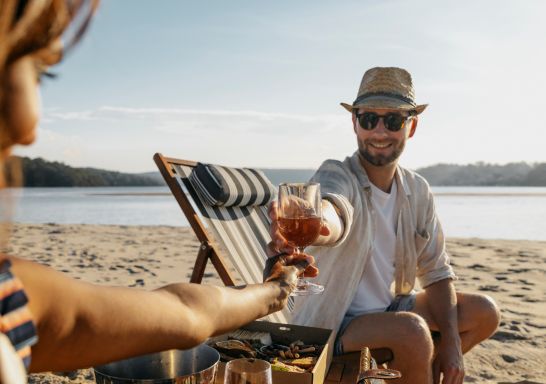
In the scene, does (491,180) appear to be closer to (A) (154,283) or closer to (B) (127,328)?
(A) (154,283)

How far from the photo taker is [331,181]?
3121 mm

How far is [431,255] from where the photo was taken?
353cm

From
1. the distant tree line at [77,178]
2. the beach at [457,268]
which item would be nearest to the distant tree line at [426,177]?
the distant tree line at [77,178]

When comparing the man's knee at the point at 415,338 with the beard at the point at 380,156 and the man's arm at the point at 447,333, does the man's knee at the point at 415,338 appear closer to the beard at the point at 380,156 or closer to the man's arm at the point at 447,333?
the man's arm at the point at 447,333

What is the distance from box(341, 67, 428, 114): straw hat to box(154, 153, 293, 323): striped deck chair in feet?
3.25

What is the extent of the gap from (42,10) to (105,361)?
2.11 feet

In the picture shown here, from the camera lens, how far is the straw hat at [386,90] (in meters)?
3.35

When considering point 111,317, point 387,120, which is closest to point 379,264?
point 387,120

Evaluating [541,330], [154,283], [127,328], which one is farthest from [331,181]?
[154,283]

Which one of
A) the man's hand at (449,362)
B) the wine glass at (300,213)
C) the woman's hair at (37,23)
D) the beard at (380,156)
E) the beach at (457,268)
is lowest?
the beach at (457,268)

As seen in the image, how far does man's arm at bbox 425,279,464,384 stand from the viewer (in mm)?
3137

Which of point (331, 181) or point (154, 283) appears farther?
point (154, 283)

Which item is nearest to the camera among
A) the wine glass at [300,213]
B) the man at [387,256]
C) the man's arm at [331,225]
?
the wine glass at [300,213]

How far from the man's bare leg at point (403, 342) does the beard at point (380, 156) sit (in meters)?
0.97
